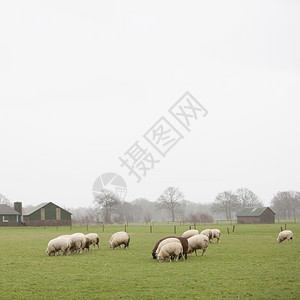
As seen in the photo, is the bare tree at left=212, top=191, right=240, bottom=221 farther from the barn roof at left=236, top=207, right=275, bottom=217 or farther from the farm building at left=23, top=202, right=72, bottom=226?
the farm building at left=23, top=202, right=72, bottom=226

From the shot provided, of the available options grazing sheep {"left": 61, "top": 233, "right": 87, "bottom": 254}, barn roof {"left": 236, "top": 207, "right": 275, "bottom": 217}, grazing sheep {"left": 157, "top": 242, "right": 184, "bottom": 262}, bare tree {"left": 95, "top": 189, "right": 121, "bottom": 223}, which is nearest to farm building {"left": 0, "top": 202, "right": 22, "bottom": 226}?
bare tree {"left": 95, "top": 189, "right": 121, "bottom": 223}

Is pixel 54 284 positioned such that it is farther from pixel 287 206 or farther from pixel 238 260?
pixel 287 206

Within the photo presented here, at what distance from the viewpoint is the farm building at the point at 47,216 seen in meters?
91.6

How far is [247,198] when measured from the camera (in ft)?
510

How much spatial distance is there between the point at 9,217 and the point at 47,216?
28.3 feet

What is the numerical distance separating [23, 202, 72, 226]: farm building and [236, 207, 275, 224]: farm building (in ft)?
143

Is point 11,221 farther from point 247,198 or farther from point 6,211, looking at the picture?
point 247,198

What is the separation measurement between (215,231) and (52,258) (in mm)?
16061

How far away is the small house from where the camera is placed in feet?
294

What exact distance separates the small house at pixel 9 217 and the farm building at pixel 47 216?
6.62 feet

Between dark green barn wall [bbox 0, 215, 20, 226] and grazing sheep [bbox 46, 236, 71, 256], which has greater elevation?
dark green barn wall [bbox 0, 215, 20, 226]

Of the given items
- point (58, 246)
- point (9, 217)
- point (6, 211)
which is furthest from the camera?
point (6, 211)

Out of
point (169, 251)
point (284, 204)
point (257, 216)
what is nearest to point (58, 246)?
point (169, 251)

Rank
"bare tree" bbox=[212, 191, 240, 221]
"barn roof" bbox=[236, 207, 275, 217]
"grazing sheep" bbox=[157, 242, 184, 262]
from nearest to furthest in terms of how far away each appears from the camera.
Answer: "grazing sheep" bbox=[157, 242, 184, 262]
"barn roof" bbox=[236, 207, 275, 217]
"bare tree" bbox=[212, 191, 240, 221]
